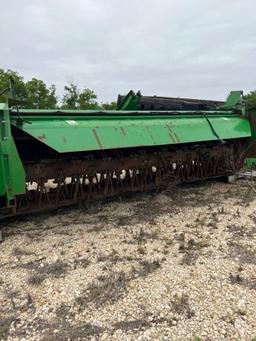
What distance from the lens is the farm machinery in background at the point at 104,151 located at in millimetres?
4668

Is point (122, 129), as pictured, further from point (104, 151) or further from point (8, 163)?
point (8, 163)

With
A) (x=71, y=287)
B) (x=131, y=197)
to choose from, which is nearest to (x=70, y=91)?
(x=131, y=197)

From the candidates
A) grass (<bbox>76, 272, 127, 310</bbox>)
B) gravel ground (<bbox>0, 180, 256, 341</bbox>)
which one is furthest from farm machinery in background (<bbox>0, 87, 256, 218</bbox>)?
grass (<bbox>76, 272, 127, 310</bbox>)

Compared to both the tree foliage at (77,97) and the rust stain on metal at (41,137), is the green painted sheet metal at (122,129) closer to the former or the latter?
the rust stain on metal at (41,137)

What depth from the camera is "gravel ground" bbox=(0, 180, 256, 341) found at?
9.40 ft

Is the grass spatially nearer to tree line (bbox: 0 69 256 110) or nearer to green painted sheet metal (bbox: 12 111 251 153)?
green painted sheet metal (bbox: 12 111 251 153)

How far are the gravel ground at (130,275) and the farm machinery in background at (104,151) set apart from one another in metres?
0.42

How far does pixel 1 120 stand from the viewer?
438 centimetres

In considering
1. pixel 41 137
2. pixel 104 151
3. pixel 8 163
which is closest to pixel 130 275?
pixel 8 163

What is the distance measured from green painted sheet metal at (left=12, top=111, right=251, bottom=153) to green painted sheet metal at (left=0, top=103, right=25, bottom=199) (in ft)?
0.91

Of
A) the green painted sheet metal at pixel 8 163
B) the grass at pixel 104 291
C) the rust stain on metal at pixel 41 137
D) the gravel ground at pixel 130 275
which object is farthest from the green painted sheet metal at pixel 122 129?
the grass at pixel 104 291

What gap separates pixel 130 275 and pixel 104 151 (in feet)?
9.08

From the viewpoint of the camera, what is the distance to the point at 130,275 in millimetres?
3676

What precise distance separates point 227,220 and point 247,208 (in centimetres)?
81
